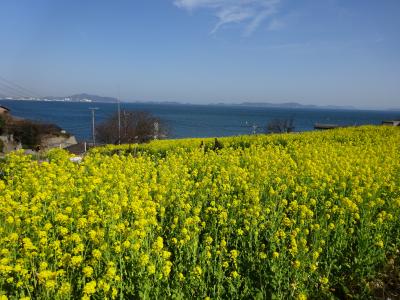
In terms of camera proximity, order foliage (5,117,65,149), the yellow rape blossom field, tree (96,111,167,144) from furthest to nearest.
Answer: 1. foliage (5,117,65,149)
2. tree (96,111,167,144)
3. the yellow rape blossom field

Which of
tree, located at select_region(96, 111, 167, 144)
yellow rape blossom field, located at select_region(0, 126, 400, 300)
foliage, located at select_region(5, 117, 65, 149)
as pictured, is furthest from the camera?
foliage, located at select_region(5, 117, 65, 149)

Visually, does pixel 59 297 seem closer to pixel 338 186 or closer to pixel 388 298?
pixel 388 298

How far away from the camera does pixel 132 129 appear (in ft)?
123

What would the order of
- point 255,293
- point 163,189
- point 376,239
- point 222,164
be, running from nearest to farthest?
1. point 255,293
2. point 376,239
3. point 163,189
4. point 222,164

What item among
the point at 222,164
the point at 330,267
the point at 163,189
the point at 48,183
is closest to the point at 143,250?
the point at 163,189

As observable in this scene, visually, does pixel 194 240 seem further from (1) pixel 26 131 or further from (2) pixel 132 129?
(1) pixel 26 131

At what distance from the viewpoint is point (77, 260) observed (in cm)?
382

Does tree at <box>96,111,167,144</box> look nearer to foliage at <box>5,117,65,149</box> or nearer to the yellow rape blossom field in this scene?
foliage at <box>5,117,65,149</box>

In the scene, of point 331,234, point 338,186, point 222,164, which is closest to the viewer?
point 331,234

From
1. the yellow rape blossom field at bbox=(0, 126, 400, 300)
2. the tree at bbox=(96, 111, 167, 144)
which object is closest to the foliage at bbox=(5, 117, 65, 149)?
the tree at bbox=(96, 111, 167, 144)

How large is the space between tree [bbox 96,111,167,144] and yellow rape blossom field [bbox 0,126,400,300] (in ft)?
88.4

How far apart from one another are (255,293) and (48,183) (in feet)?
13.6

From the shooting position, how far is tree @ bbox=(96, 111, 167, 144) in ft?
116

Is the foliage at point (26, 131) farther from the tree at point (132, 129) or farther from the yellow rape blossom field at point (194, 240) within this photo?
the yellow rape blossom field at point (194, 240)
